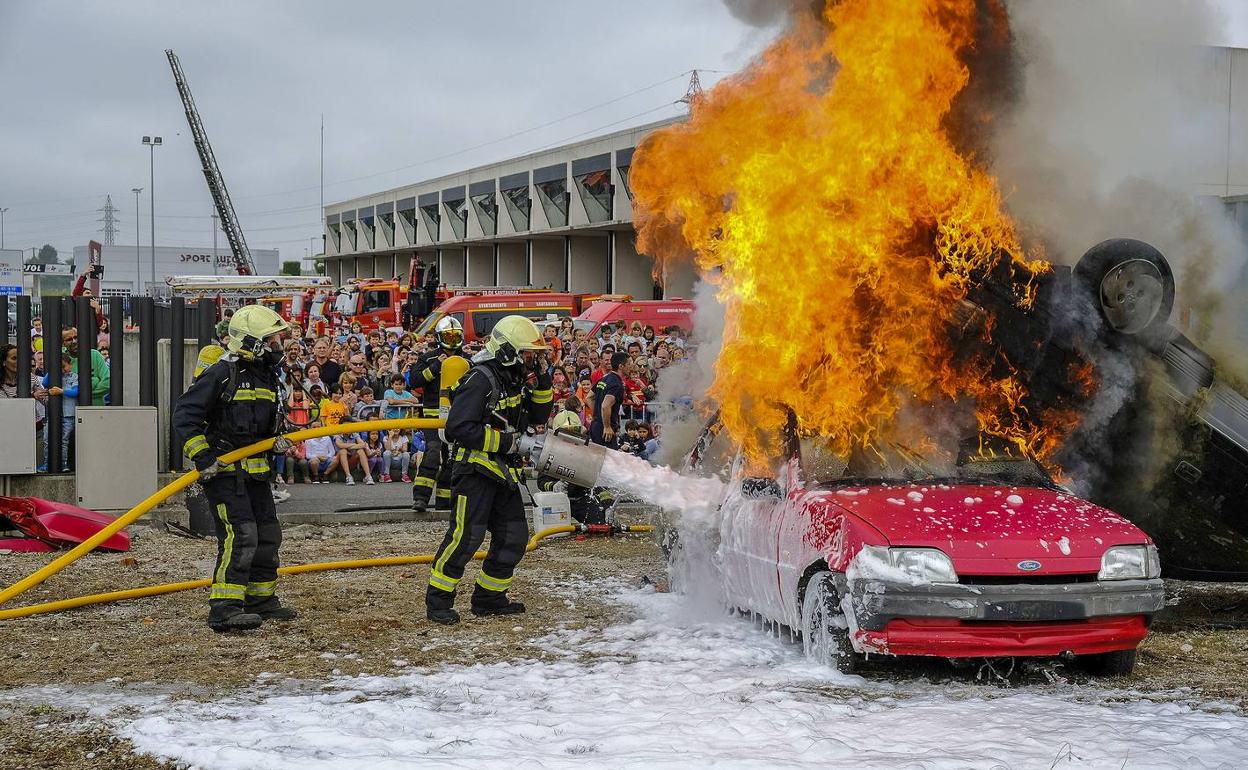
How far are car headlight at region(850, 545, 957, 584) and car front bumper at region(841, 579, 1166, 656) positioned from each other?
0.04 metres

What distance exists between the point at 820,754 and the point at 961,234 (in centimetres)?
386

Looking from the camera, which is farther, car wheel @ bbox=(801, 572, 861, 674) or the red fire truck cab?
the red fire truck cab

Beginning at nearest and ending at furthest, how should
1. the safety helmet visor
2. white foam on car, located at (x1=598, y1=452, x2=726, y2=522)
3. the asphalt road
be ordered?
white foam on car, located at (x1=598, y1=452, x2=726, y2=522) < the safety helmet visor < the asphalt road

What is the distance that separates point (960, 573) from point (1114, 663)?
116cm

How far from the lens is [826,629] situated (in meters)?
6.64

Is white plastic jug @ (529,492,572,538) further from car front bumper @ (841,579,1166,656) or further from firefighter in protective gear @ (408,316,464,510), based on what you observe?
car front bumper @ (841,579,1166,656)

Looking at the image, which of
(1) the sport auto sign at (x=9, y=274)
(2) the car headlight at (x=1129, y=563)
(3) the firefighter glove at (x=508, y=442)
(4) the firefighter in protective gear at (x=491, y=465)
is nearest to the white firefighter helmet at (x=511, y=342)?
(4) the firefighter in protective gear at (x=491, y=465)

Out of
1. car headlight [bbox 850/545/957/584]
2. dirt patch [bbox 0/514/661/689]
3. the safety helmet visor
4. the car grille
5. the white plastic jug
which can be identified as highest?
the safety helmet visor

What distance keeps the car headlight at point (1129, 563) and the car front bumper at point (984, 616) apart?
6 cm

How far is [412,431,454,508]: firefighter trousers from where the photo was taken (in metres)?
13.3

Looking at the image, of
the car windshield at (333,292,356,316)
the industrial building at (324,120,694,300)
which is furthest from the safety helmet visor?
the car windshield at (333,292,356,316)

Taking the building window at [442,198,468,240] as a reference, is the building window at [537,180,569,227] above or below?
below

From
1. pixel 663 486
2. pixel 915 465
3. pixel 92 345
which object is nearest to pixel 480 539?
pixel 663 486

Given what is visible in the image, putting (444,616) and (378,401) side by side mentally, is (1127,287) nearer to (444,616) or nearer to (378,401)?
(444,616)
